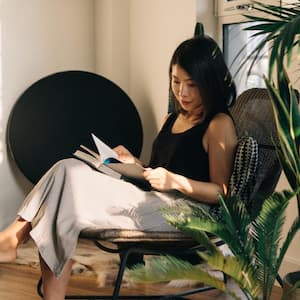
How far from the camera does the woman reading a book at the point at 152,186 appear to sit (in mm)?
2066

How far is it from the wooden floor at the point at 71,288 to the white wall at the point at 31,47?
0.69 m

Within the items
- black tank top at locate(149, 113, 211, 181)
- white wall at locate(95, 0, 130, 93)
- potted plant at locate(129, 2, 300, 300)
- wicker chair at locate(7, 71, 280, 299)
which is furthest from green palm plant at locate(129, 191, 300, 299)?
white wall at locate(95, 0, 130, 93)

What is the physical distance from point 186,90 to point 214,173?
31 centimetres

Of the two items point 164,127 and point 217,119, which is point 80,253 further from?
point 217,119

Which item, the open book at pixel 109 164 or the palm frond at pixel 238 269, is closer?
the palm frond at pixel 238 269

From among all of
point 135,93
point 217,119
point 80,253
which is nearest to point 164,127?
point 217,119

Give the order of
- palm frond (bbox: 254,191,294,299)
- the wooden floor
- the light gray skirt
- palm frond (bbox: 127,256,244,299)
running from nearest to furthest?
palm frond (bbox: 127,256,244,299)
palm frond (bbox: 254,191,294,299)
the light gray skirt
the wooden floor

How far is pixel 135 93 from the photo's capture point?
12.0 feet

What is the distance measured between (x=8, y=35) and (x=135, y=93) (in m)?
0.76

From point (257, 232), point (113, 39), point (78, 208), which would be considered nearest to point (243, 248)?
point (257, 232)

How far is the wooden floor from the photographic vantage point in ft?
8.56

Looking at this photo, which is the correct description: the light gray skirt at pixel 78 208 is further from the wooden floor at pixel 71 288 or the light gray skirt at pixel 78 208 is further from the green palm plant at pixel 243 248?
the wooden floor at pixel 71 288

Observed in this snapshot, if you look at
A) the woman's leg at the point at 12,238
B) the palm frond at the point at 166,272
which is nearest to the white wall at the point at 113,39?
the woman's leg at the point at 12,238

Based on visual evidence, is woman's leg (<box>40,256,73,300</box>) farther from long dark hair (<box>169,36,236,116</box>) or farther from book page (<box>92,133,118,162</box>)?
long dark hair (<box>169,36,236,116</box>)
